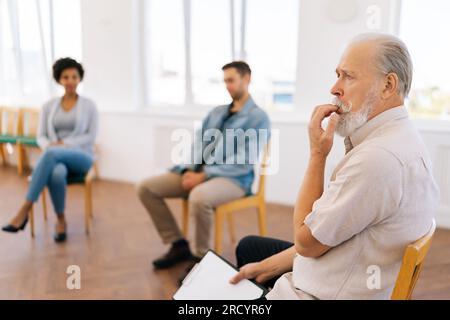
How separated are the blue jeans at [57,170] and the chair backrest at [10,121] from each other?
269cm

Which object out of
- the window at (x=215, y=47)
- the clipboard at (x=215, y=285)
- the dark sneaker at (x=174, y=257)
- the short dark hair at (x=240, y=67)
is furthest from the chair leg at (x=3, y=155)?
the clipboard at (x=215, y=285)

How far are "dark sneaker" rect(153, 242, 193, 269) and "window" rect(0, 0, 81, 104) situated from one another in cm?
300

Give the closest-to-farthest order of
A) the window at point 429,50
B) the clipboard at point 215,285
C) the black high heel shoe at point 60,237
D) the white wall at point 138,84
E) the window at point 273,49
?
the clipboard at point 215,285 → the black high heel shoe at point 60,237 → the window at point 429,50 → the white wall at point 138,84 → the window at point 273,49

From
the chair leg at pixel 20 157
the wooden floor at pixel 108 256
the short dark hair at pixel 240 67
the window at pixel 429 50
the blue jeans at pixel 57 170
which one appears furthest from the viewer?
the chair leg at pixel 20 157

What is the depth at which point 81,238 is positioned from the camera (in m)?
3.12

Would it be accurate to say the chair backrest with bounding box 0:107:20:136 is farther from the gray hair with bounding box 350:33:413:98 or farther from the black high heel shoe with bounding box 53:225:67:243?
the gray hair with bounding box 350:33:413:98

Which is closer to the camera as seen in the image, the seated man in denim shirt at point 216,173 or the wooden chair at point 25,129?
the seated man in denim shirt at point 216,173

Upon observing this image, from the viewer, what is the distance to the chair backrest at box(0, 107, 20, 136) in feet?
17.6

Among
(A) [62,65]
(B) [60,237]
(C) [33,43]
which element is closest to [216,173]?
(B) [60,237]

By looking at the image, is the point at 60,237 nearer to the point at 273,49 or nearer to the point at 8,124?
the point at 273,49

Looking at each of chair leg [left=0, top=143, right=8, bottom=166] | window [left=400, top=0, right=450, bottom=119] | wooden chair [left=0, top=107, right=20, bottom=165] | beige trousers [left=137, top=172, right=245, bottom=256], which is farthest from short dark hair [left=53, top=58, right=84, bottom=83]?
chair leg [left=0, top=143, right=8, bottom=166]

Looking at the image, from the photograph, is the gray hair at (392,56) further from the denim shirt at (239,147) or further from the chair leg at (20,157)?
the chair leg at (20,157)

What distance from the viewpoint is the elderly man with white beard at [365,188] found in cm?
101

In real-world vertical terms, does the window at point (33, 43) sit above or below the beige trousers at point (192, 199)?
above
